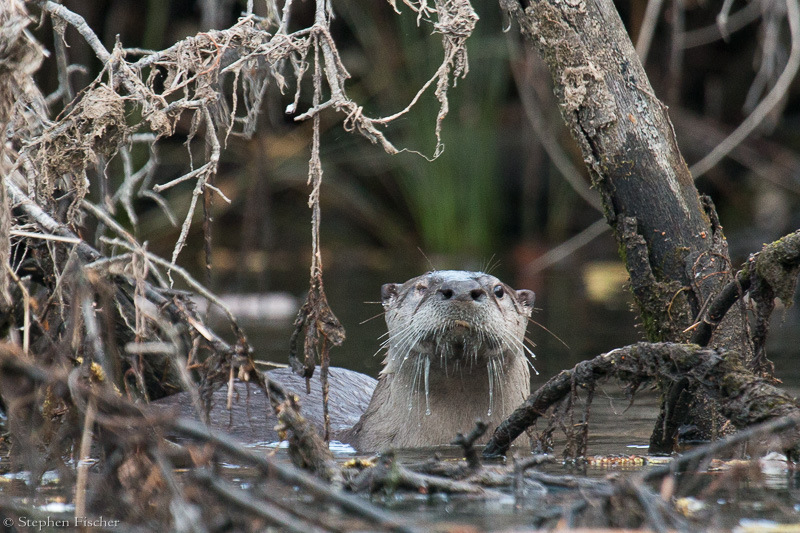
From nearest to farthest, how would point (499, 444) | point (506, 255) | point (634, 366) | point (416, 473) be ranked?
1. point (416, 473)
2. point (634, 366)
3. point (499, 444)
4. point (506, 255)

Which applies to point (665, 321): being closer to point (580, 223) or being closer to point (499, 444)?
point (499, 444)

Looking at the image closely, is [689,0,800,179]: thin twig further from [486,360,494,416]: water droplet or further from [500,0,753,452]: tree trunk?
[486,360,494,416]: water droplet

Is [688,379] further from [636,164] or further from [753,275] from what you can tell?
[636,164]

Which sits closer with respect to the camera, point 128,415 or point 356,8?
point 128,415

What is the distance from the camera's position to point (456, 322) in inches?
111

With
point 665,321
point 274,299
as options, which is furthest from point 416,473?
point 274,299

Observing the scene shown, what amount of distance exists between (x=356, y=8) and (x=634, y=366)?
255 inches

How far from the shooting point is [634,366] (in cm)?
237

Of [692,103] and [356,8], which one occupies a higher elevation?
[356,8]

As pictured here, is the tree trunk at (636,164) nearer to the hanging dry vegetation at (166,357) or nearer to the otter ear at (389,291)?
the hanging dry vegetation at (166,357)

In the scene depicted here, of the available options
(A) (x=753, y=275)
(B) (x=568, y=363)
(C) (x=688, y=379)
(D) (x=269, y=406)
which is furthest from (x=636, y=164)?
(B) (x=568, y=363)

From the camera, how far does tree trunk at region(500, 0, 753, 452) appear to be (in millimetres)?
2701

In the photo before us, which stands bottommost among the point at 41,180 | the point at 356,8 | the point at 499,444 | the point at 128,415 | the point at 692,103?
the point at 499,444

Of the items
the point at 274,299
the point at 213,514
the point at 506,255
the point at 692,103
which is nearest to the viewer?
the point at 213,514
